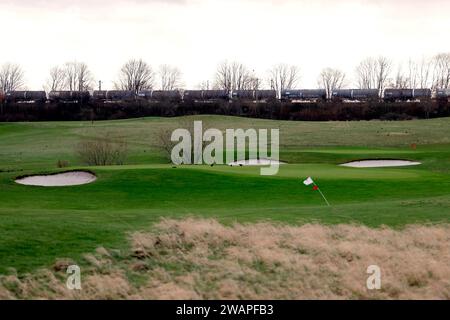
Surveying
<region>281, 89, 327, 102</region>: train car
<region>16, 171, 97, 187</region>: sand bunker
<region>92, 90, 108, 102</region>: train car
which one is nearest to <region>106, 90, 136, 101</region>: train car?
<region>92, 90, 108, 102</region>: train car

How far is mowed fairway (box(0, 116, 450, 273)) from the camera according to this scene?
1491 centimetres

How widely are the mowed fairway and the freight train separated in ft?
162

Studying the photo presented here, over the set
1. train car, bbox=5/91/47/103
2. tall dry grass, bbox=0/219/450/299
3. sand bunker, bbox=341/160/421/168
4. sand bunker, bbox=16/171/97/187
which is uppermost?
train car, bbox=5/91/47/103

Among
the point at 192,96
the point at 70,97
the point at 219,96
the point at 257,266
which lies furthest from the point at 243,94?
the point at 257,266

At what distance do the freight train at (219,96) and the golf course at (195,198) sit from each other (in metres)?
48.6

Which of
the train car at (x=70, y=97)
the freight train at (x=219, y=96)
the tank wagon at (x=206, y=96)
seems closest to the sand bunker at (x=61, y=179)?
the freight train at (x=219, y=96)

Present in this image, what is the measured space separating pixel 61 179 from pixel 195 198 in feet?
31.5

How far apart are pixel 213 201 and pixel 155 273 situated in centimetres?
1452

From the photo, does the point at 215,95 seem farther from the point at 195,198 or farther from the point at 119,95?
the point at 195,198

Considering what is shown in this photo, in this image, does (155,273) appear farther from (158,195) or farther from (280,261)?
(158,195)

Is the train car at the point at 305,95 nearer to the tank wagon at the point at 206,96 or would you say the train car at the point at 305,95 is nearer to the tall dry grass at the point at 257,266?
the tank wagon at the point at 206,96

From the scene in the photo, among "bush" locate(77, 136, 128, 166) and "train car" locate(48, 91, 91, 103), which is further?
"train car" locate(48, 91, 91, 103)

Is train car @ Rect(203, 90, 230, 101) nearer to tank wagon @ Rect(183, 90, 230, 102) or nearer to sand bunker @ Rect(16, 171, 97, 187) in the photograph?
tank wagon @ Rect(183, 90, 230, 102)
